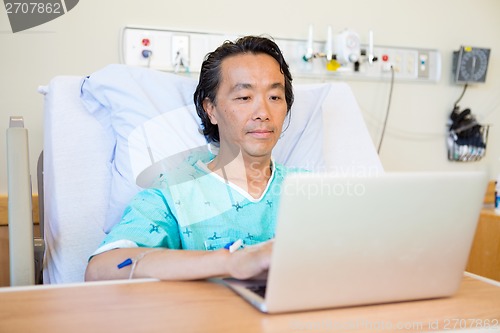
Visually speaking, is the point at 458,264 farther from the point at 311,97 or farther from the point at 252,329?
the point at 311,97

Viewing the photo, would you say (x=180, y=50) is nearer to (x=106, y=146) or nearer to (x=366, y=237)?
(x=106, y=146)

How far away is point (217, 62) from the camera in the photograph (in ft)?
5.03

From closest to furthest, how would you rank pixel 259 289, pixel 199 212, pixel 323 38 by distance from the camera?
pixel 259 289 → pixel 199 212 → pixel 323 38

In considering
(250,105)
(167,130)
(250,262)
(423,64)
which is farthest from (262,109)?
(423,64)

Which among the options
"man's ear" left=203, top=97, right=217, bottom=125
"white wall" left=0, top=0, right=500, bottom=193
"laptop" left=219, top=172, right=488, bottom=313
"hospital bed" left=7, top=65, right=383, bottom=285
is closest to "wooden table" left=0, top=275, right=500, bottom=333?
"laptop" left=219, top=172, right=488, bottom=313

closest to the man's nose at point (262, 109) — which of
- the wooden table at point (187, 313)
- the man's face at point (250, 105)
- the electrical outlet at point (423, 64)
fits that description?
the man's face at point (250, 105)

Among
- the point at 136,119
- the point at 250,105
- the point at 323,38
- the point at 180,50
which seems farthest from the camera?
the point at 323,38

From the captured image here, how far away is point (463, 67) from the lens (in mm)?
2420

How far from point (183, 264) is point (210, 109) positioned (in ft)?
2.31

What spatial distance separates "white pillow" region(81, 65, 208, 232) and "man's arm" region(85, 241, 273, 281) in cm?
40

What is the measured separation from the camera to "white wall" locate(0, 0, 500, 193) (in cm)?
181

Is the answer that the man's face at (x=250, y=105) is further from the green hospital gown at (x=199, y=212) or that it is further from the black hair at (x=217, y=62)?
the green hospital gown at (x=199, y=212)

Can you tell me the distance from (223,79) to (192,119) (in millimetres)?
210

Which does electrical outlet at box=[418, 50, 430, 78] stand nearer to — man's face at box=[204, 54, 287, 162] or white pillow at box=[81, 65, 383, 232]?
white pillow at box=[81, 65, 383, 232]
